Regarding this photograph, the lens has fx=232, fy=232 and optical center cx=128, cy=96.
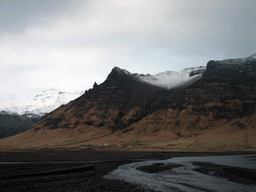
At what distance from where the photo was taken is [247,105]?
17025cm

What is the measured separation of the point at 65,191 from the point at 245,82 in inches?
7734

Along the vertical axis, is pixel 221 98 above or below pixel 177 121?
above

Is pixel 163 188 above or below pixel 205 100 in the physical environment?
below

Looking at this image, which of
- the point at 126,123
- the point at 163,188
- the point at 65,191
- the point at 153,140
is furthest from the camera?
the point at 126,123

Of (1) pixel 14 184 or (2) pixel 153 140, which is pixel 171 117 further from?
(1) pixel 14 184

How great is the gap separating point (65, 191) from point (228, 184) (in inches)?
783

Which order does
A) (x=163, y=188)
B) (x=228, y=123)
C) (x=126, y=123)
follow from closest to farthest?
(x=163, y=188) < (x=228, y=123) < (x=126, y=123)

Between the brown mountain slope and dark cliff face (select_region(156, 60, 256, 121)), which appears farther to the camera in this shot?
dark cliff face (select_region(156, 60, 256, 121))

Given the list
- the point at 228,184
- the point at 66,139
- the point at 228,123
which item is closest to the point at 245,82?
the point at 228,123

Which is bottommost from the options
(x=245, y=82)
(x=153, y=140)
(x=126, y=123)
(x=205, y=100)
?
(x=153, y=140)

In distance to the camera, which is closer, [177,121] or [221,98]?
[177,121]

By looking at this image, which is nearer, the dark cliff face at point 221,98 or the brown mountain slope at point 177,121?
the brown mountain slope at point 177,121

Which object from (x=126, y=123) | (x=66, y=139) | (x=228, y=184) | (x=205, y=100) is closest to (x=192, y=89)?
(x=205, y=100)

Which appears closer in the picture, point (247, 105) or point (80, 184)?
point (80, 184)
